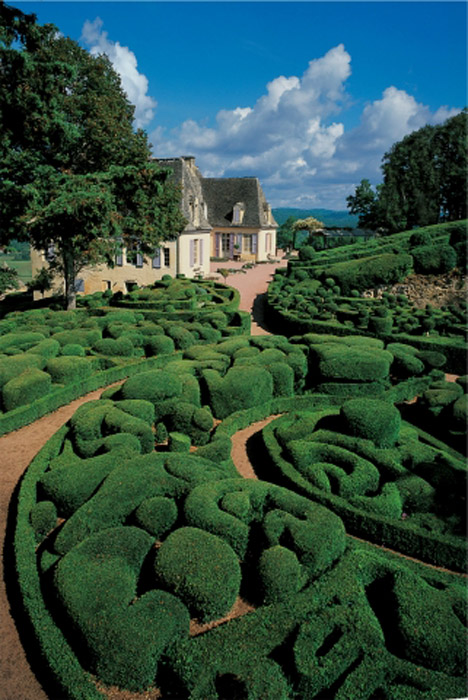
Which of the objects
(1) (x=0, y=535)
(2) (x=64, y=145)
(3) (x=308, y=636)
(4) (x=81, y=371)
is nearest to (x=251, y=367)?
(4) (x=81, y=371)

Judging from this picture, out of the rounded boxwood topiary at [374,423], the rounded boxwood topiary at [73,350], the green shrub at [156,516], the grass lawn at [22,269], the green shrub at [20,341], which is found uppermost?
the grass lawn at [22,269]

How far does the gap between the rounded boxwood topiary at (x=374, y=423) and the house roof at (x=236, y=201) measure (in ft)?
136

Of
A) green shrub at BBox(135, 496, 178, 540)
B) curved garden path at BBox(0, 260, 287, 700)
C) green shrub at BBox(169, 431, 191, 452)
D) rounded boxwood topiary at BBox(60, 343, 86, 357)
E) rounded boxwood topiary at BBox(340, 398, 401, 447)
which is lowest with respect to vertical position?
curved garden path at BBox(0, 260, 287, 700)

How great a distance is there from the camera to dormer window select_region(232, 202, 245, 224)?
4975 cm

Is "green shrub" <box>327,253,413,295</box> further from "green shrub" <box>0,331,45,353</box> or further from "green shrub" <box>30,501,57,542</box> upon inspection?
"green shrub" <box>30,501,57,542</box>

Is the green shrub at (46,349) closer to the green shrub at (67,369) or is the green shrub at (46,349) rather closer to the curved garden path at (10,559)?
the green shrub at (67,369)

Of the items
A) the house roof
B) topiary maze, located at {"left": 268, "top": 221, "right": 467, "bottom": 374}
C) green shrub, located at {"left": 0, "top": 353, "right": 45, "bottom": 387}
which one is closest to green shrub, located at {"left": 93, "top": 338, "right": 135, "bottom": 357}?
green shrub, located at {"left": 0, "top": 353, "right": 45, "bottom": 387}

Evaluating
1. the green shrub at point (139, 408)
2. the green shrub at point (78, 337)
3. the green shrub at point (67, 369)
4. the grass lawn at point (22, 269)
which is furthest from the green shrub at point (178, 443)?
the grass lawn at point (22, 269)

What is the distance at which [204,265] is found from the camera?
40469 millimetres

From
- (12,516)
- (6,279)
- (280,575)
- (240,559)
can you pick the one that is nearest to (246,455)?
(240,559)

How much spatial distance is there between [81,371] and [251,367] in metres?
5.50

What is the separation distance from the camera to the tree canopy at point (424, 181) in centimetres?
5434

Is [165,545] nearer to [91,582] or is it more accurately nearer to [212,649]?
[91,582]

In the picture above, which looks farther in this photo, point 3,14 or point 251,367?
point 3,14
